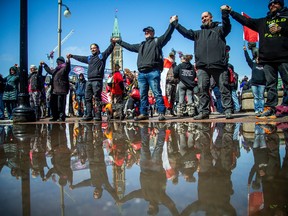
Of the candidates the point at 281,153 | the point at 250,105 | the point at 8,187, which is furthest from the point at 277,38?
the point at 250,105

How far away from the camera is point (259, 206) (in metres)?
0.63

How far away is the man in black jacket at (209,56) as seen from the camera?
13.2 ft

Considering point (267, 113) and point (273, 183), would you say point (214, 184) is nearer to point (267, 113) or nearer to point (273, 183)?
point (273, 183)

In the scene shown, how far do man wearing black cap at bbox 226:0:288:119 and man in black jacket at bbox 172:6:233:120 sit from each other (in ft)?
1.30

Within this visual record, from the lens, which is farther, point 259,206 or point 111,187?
point 111,187

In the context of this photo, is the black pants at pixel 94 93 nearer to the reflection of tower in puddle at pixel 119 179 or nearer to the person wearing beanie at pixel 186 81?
the person wearing beanie at pixel 186 81

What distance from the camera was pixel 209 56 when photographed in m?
4.06

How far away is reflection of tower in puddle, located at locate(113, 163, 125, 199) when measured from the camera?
79 cm

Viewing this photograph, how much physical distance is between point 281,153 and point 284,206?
707 millimetres

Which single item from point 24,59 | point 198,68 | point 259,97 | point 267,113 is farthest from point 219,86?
point 24,59

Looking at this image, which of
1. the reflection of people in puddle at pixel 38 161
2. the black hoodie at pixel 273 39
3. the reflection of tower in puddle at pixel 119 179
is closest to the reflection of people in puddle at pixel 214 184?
the reflection of tower in puddle at pixel 119 179

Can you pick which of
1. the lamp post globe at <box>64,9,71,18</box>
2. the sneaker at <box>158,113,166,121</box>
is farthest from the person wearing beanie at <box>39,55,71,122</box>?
the lamp post globe at <box>64,9,71,18</box>

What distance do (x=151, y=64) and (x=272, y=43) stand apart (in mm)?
2117

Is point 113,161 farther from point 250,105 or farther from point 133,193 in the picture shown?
point 250,105
